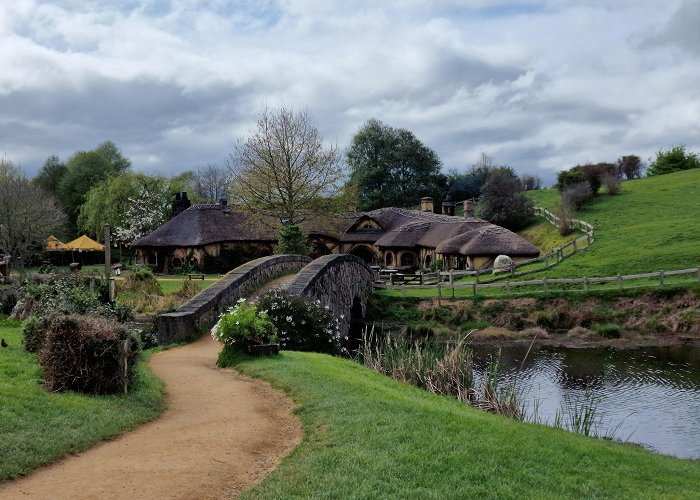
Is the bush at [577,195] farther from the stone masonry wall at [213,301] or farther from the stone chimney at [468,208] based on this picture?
the stone masonry wall at [213,301]

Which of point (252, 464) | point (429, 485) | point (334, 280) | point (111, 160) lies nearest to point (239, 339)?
point (252, 464)

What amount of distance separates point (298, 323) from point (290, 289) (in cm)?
241

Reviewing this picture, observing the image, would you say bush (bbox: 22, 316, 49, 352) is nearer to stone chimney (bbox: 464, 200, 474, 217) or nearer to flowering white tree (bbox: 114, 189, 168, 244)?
flowering white tree (bbox: 114, 189, 168, 244)

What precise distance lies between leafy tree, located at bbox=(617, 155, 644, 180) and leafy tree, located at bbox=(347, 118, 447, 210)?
20.5m

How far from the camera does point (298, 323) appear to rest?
60.6 ft

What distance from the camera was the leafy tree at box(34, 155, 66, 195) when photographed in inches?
3132

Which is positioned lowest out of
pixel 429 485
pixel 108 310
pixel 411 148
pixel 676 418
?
pixel 676 418

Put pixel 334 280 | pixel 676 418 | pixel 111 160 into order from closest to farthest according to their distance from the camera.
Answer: pixel 676 418, pixel 334 280, pixel 111 160

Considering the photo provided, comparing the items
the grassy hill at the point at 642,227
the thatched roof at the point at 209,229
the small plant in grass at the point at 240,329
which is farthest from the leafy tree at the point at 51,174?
the small plant in grass at the point at 240,329

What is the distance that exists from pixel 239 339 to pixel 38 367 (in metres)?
4.41

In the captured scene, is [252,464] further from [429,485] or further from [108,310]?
[108,310]

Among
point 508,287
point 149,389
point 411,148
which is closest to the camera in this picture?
point 149,389

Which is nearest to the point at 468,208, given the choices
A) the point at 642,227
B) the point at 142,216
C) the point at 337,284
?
the point at 642,227

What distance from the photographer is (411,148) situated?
73.4m
